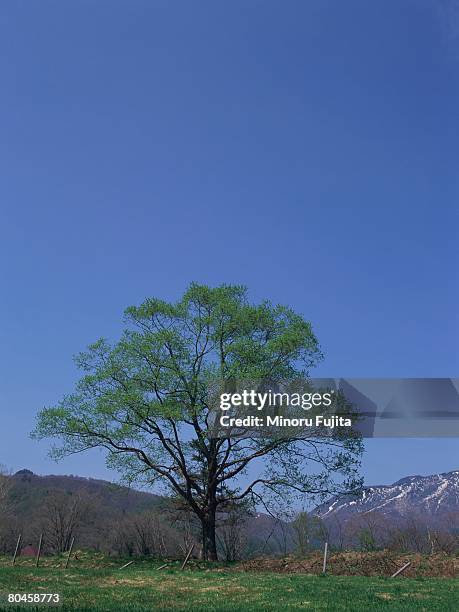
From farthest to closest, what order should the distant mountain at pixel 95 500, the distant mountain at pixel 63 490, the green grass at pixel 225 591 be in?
the distant mountain at pixel 63 490 → the distant mountain at pixel 95 500 → the green grass at pixel 225 591

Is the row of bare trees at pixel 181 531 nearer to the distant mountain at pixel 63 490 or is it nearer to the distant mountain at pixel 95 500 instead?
the distant mountain at pixel 95 500

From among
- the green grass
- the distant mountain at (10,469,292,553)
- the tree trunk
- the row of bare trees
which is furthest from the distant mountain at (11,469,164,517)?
the green grass

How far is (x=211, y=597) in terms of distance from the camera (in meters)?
18.1

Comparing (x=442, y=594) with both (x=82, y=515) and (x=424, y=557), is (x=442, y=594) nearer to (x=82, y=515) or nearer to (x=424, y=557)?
(x=424, y=557)

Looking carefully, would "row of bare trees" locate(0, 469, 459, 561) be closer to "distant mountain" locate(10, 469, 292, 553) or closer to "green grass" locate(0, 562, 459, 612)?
"distant mountain" locate(10, 469, 292, 553)

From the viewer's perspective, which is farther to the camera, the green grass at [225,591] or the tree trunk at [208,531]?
the tree trunk at [208,531]

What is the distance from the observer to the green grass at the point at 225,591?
15906 mm

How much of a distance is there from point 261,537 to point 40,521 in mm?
32747

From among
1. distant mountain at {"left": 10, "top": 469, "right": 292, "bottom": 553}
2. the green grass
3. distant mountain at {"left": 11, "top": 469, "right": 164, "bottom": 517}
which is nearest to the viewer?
the green grass

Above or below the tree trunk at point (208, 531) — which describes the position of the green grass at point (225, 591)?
below

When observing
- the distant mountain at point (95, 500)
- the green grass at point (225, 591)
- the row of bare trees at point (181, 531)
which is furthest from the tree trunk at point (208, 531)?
the distant mountain at point (95, 500)

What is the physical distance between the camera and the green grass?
52.2 feet

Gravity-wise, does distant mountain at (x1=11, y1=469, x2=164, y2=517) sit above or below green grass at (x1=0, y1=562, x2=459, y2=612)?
above

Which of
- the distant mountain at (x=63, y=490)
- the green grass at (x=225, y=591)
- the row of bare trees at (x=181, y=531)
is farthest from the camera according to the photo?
the distant mountain at (x=63, y=490)
